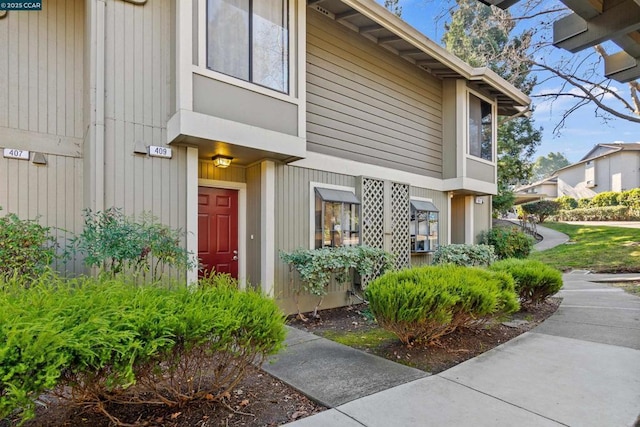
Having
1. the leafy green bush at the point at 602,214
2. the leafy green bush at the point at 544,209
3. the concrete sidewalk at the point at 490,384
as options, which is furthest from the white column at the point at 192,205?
the leafy green bush at the point at 544,209

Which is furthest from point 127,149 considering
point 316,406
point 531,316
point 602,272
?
point 602,272

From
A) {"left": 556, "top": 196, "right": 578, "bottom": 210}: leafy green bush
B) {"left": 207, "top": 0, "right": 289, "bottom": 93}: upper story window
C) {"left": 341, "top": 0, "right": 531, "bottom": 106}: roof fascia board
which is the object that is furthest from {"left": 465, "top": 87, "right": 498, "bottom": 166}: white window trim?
{"left": 556, "top": 196, "right": 578, "bottom": 210}: leafy green bush

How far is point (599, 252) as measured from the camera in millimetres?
14391

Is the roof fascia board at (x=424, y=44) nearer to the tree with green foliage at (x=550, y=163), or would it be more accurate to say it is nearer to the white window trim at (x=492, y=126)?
the white window trim at (x=492, y=126)

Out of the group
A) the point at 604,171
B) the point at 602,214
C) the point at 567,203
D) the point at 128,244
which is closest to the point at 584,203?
the point at 567,203

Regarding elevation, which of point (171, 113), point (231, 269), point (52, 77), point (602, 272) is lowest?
point (602, 272)

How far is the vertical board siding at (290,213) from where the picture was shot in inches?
238

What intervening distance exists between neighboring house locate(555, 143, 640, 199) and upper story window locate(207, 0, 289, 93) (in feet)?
116

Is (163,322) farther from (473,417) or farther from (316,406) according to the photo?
(473,417)

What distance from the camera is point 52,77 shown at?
475 cm

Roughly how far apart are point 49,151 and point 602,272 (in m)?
15.3

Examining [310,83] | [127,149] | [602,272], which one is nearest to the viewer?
[127,149]

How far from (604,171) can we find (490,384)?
38.2 meters

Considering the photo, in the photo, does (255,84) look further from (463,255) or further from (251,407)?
(463,255)
